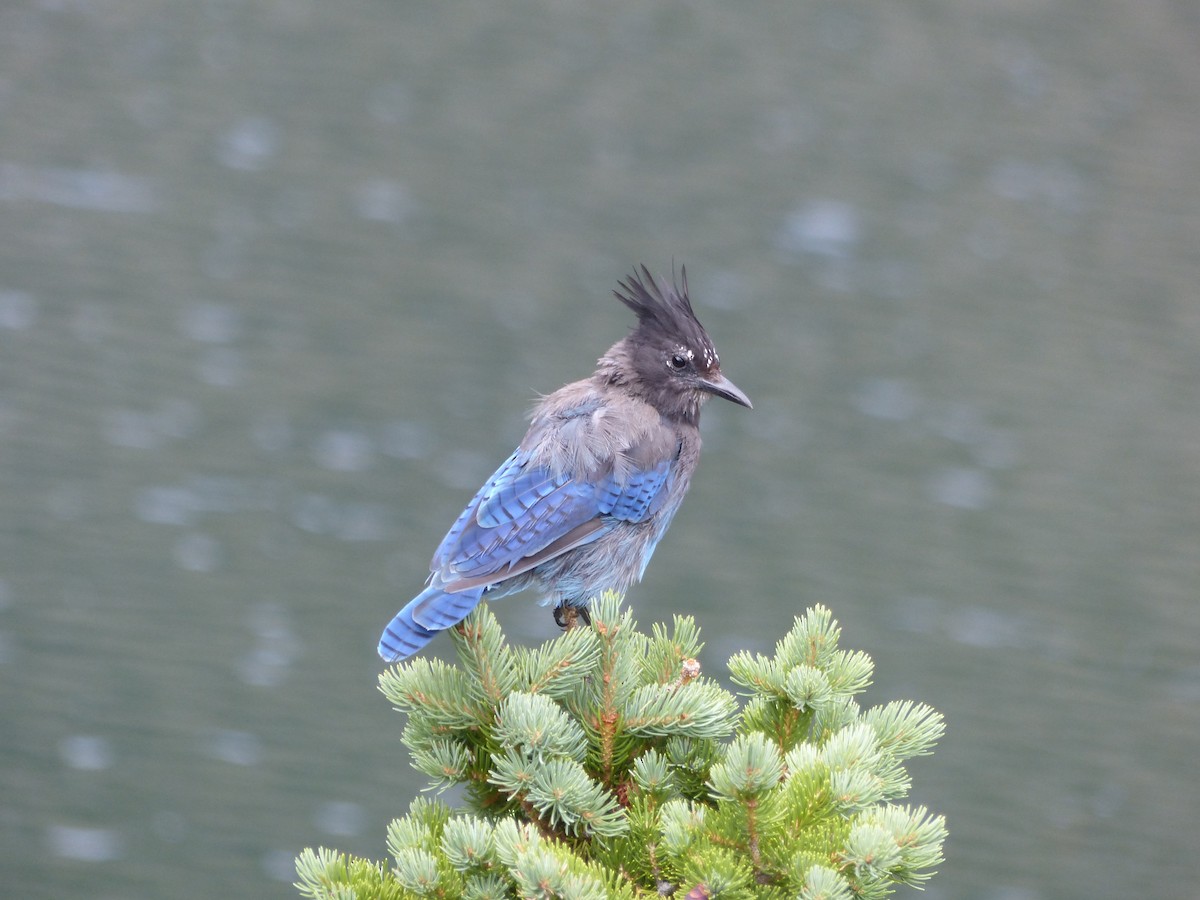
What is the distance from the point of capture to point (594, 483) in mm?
3875

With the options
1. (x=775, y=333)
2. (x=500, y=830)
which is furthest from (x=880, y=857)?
(x=775, y=333)

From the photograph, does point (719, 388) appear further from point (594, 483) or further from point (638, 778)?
point (638, 778)

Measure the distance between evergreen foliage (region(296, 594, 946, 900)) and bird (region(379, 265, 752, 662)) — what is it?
1.44 feet

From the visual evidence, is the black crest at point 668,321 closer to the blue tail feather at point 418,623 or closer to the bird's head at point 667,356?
the bird's head at point 667,356

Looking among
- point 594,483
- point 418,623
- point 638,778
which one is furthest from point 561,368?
point 638,778

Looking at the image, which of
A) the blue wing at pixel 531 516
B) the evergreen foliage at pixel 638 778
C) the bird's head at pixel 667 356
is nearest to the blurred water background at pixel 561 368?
the bird's head at pixel 667 356

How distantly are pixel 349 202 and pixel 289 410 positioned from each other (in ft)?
7.30

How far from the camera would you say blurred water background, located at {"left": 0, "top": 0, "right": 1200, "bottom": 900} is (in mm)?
7035

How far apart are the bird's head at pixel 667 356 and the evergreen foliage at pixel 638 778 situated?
1535 millimetres

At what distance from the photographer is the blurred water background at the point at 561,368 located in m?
7.04

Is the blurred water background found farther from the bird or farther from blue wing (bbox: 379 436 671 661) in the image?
blue wing (bbox: 379 436 671 661)

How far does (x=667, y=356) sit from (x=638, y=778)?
1.90m

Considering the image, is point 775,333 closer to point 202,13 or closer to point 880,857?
point 202,13

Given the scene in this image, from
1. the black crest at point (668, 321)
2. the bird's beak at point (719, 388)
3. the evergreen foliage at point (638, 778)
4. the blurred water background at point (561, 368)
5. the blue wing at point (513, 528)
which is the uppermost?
the blurred water background at point (561, 368)
